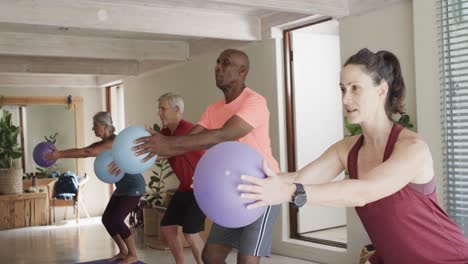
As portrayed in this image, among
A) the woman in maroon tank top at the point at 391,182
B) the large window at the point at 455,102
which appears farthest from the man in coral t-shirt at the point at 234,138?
the large window at the point at 455,102

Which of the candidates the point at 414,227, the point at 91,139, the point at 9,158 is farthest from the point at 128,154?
the point at 91,139

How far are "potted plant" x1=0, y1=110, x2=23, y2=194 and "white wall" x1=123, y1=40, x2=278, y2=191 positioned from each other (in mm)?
1960

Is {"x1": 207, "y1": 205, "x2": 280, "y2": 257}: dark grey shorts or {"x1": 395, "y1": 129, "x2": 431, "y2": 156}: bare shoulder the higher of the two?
{"x1": 395, "y1": 129, "x2": 431, "y2": 156}: bare shoulder

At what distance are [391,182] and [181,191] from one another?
3.12 meters

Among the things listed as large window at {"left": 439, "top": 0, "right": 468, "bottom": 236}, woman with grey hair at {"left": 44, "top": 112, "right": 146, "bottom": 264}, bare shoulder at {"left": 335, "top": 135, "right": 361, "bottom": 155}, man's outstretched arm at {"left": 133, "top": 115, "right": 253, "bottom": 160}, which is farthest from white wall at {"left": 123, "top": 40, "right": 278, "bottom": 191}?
bare shoulder at {"left": 335, "top": 135, "right": 361, "bottom": 155}

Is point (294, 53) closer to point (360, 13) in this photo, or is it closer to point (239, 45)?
point (239, 45)

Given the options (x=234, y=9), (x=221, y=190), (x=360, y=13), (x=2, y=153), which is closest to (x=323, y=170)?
(x=221, y=190)

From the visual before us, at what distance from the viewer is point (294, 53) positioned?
6.46 m

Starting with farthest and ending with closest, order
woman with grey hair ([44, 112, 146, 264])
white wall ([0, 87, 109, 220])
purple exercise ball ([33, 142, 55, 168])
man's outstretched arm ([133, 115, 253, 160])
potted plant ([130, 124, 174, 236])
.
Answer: white wall ([0, 87, 109, 220]), potted plant ([130, 124, 174, 236]), purple exercise ball ([33, 142, 55, 168]), woman with grey hair ([44, 112, 146, 264]), man's outstretched arm ([133, 115, 253, 160])

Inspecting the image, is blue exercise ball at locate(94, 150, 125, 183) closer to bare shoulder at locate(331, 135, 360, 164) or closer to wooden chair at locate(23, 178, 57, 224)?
bare shoulder at locate(331, 135, 360, 164)

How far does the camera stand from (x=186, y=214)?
14.8ft

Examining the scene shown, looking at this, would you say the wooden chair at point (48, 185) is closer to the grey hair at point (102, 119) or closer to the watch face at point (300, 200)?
the grey hair at point (102, 119)

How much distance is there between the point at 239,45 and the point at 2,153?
5137 millimetres

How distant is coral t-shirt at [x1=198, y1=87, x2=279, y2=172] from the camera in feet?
9.84
